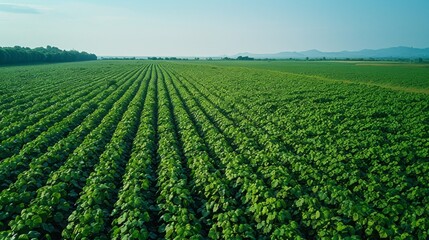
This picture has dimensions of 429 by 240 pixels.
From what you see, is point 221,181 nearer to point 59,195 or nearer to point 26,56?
point 59,195

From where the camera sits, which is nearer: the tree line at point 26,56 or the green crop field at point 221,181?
the green crop field at point 221,181

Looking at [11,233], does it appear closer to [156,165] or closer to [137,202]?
[137,202]

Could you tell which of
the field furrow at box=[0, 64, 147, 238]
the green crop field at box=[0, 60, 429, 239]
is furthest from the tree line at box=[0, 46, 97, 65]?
the field furrow at box=[0, 64, 147, 238]

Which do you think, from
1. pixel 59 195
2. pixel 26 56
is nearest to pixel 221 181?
pixel 59 195

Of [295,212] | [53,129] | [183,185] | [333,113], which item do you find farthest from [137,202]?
[333,113]

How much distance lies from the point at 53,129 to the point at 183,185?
930 centimetres

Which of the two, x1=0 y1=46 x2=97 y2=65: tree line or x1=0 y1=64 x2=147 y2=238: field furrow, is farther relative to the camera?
x1=0 y1=46 x2=97 y2=65: tree line

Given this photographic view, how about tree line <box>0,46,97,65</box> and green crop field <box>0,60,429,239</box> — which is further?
tree line <box>0,46,97,65</box>

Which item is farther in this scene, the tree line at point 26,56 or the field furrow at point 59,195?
the tree line at point 26,56

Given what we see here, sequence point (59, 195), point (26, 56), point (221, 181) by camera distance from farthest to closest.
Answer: point (26, 56) < point (221, 181) < point (59, 195)

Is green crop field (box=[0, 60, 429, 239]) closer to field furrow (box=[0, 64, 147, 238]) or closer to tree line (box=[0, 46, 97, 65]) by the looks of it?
field furrow (box=[0, 64, 147, 238])

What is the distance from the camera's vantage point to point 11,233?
586cm

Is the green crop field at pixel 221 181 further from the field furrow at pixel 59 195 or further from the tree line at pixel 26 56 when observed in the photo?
the tree line at pixel 26 56

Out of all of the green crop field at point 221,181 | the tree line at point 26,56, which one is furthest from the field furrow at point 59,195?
the tree line at point 26,56
